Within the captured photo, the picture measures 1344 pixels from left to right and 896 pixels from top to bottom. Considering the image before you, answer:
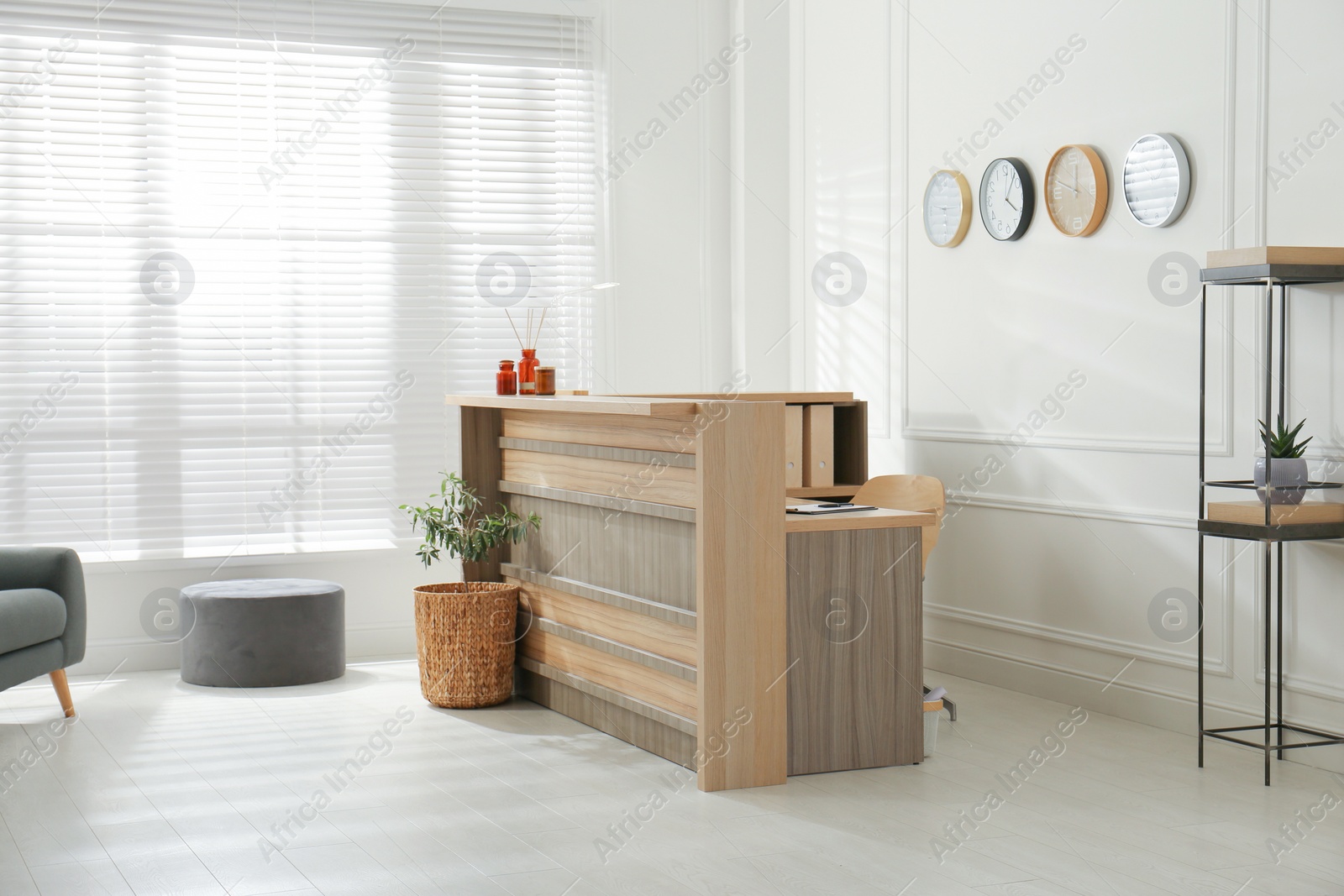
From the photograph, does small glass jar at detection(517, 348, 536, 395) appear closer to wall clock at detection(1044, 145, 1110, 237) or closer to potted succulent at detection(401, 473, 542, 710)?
potted succulent at detection(401, 473, 542, 710)

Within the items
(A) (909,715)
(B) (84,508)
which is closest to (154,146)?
(B) (84,508)

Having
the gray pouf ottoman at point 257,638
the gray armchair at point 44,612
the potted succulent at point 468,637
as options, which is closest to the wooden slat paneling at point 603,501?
the potted succulent at point 468,637

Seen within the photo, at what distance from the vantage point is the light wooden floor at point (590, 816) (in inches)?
118

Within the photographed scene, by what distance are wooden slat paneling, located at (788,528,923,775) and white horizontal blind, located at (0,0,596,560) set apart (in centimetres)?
283

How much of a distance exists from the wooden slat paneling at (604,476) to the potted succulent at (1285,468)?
1.64m

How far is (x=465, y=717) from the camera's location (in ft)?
15.3

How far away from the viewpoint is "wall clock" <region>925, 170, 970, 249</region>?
525 cm

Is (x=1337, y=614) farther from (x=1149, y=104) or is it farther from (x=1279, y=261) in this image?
(x=1149, y=104)

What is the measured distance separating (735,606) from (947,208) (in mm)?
2386

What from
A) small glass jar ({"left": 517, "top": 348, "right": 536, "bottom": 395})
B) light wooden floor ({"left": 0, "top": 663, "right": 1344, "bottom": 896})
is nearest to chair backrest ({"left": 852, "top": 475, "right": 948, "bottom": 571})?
light wooden floor ({"left": 0, "top": 663, "right": 1344, "bottom": 896})

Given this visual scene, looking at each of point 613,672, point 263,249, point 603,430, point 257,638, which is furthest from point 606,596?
point 263,249

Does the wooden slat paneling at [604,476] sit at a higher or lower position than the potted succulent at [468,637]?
higher

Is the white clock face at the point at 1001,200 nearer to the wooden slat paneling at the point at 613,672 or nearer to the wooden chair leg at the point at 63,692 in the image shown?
the wooden slat paneling at the point at 613,672

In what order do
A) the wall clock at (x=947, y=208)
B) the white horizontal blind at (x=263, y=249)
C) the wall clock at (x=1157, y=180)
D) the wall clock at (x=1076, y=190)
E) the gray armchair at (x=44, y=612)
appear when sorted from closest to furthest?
the wall clock at (x=1157, y=180)
the gray armchair at (x=44, y=612)
the wall clock at (x=1076, y=190)
the wall clock at (x=947, y=208)
the white horizontal blind at (x=263, y=249)
